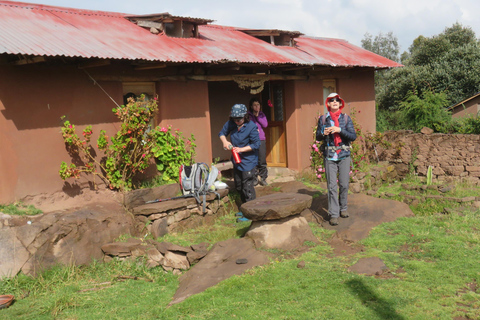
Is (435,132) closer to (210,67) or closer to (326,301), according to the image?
(210,67)

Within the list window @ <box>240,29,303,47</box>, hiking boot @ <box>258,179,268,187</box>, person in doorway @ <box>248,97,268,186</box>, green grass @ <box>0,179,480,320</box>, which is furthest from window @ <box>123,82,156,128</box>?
window @ <box>240,29,303,47</box>

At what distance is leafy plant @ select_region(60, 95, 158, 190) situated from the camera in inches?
297

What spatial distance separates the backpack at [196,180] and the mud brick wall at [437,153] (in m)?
7.17

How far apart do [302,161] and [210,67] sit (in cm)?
342

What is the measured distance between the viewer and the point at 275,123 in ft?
38.8

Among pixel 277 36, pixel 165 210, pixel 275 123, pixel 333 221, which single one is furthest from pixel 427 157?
pixel 165 210

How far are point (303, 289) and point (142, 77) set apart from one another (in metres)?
5.07

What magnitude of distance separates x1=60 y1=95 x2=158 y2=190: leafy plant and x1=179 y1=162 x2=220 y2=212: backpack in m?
0.69

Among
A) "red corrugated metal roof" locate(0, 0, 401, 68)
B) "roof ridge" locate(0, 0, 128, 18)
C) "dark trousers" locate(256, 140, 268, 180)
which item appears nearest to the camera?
"red corrugated metal roof" locate(0, 0, 401, 68)

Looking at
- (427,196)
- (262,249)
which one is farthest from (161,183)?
(427,196)

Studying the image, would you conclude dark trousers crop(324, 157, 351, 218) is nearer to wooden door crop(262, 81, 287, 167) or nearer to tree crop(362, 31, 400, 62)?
wooden door crop(262, 81, 287, 167)

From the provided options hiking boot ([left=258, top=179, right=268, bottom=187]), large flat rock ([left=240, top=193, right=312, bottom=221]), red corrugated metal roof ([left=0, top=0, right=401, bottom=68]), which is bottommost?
hiking boot ([left=258, top=179, right=268, bottom=187])

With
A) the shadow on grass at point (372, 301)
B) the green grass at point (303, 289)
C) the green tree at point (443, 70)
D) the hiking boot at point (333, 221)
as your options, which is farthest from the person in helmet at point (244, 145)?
the green tree at point (443, 70)

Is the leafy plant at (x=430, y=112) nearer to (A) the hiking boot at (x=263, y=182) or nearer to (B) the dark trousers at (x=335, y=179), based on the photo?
(A) the hiking boot at (x=263, y=182)
